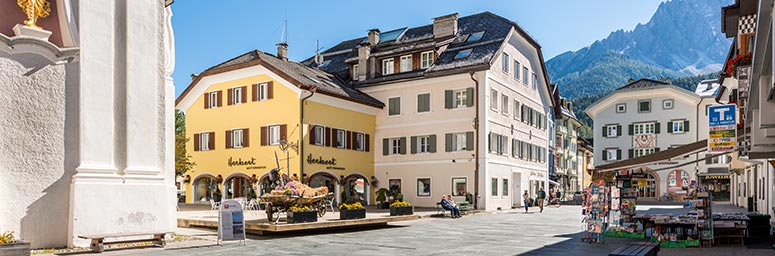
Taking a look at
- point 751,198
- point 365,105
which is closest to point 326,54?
point 365,105

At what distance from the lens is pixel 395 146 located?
3931 centimetres

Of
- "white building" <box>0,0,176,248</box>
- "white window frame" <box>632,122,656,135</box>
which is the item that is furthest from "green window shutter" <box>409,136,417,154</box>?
"white window frame" <box>632,122,656,135</box>

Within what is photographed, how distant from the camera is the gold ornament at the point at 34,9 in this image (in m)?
13.8

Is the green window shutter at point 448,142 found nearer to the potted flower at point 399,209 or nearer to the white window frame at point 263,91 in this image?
the white window frame at point 263,91

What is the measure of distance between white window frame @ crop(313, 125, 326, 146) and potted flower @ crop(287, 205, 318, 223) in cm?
1602

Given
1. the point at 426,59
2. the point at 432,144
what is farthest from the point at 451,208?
the point at 426,59

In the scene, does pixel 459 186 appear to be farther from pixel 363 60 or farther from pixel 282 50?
pixel 282 50

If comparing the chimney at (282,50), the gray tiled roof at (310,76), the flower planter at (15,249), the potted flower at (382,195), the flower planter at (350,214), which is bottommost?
the potted flower at (382,195)

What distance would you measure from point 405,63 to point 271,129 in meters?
9.61

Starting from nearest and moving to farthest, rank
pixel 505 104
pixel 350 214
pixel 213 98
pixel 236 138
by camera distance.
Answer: pixel 350 214 → pixel 236 138 → pixel 213 98 → pixel 505 104

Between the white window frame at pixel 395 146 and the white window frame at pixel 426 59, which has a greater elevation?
the white window frame at pixel 426 59

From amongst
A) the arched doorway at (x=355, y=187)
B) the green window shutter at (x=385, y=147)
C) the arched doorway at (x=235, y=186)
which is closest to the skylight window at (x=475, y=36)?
the green window shutter at (x=385, y=147)

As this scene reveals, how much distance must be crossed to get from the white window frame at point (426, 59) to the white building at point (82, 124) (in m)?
24.2

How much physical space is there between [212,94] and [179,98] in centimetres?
278
